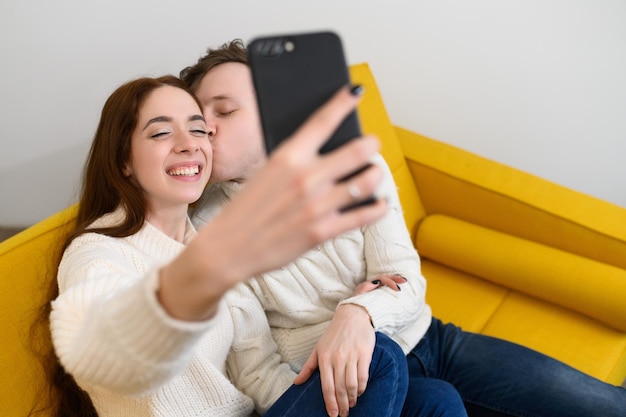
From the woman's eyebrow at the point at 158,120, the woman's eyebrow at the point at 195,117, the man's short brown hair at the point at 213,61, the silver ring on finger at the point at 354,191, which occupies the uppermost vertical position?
the silver ring on finger at the point at 354,191

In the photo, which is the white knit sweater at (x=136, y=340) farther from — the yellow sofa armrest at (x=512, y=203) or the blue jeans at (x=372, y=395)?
the yellow sofa armrest at (x=512, y=203)

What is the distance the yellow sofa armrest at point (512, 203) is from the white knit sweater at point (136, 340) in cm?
86

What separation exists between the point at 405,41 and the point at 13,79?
4.05ft

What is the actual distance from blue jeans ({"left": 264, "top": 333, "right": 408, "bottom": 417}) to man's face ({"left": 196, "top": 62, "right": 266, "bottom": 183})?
454mm

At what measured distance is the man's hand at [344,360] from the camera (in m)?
1.03

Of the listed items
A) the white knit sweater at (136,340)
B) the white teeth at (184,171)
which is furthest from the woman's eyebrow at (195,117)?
the white knit sweater at (136,340)

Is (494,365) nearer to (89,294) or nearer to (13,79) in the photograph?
(89,294)

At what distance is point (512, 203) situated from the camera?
1773mm

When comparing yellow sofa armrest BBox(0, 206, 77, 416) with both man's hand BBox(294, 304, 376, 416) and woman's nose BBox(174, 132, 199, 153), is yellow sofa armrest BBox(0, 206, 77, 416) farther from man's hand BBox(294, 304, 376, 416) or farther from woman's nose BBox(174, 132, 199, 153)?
man's hand BBox(294, 304, 376, 416)

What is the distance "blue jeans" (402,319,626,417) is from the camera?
135 centimetres

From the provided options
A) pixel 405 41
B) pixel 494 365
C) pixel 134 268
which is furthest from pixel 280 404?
pixel 405 41

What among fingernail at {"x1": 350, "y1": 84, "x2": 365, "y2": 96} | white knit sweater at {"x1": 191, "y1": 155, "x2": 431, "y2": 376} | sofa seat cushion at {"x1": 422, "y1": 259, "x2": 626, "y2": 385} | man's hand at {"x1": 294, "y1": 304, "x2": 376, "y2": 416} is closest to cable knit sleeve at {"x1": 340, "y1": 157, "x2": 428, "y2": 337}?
white knit sweater at {"x1": 191, "y1": 155, "x2": 431, "y2": 376}

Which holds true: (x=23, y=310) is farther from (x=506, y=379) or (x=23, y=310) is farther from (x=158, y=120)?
(x=506, y=379)

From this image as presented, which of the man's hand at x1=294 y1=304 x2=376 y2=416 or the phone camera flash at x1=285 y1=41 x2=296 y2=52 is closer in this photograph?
the phone camera flash at x1=285 y1=41 x2=296 y2=52
